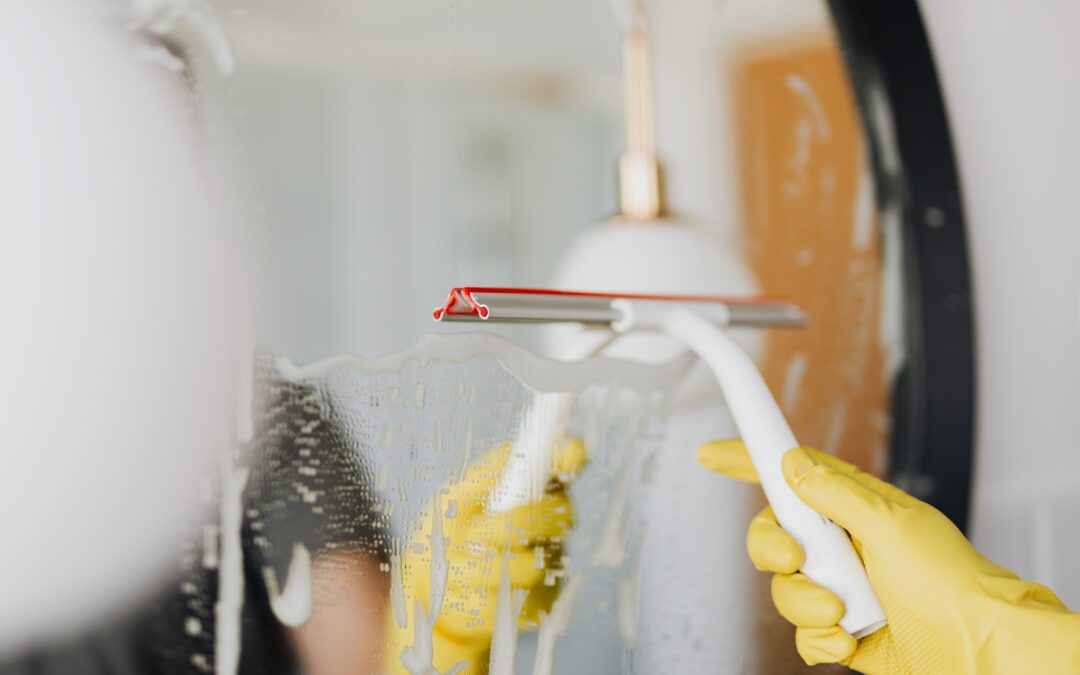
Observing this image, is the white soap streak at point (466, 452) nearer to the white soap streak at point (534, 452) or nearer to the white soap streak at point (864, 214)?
the white soap streak at point (534, 452)

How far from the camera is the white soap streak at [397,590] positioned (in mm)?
335

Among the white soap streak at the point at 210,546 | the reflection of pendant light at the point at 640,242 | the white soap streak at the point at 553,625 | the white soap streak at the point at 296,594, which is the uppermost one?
the reflection of pendant light at the point at 640,242

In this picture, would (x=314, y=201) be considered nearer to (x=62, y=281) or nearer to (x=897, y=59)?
(x=62, y=281)

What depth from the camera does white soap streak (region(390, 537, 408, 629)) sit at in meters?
0.34

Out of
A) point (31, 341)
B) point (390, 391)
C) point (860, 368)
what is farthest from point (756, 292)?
point (31, 341)

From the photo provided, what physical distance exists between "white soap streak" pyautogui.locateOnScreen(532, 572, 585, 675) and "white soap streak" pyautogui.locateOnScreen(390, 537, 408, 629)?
5cm

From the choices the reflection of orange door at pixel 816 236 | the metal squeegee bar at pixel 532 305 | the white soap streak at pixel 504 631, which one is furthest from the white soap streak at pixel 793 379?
the white soap streak at pixel 504 631

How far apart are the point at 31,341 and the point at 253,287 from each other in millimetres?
79

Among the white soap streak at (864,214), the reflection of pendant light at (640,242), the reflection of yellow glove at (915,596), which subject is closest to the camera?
the reflection of yellow glove at (915,596)

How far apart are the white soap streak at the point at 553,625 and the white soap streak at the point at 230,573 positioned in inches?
4.2

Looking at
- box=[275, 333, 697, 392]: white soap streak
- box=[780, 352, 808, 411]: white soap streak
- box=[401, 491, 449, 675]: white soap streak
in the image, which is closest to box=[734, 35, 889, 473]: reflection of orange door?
box=[780, 352, 808, 411]: white soap streak

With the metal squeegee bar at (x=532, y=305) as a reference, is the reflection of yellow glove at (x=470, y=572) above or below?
below

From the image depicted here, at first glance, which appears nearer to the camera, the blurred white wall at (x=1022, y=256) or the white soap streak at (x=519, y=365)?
the white soap streak at (x=519, y=365)

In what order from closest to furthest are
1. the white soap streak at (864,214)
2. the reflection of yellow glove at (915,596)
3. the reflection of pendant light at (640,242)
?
the reflection of yellow glove at (915,596), the reflection of pendant light at (640,242), the white soap streak at (864,214)
